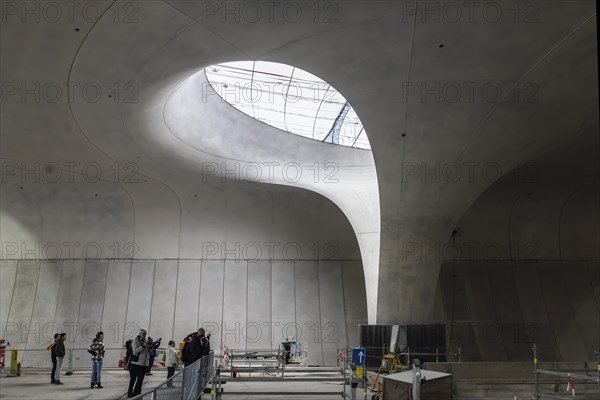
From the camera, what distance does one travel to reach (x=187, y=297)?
97.5 feet

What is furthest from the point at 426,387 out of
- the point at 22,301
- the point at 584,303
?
the point at 22,301

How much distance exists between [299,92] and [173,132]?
512 cm

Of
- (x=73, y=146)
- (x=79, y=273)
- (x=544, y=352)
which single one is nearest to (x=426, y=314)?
(x=544, y=352)

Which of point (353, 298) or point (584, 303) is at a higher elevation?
point (353, 298)

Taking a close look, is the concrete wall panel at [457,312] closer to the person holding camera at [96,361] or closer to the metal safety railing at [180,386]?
the person holding camera at [96,361]

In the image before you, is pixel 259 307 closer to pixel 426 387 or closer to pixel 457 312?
pixel 457 312

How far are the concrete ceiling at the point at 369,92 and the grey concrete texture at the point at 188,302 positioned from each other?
730cm

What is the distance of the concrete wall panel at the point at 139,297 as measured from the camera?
28844 mm

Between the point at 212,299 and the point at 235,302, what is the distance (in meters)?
1.26

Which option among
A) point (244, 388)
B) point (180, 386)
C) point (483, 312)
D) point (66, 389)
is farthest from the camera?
point (483, 312)

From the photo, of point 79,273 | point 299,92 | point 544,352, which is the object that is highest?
point 299,92

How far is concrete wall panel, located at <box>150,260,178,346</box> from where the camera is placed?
28.8m

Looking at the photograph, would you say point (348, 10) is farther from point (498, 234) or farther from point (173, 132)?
point (498, 234)

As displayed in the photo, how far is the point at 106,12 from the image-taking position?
12.0 metres
